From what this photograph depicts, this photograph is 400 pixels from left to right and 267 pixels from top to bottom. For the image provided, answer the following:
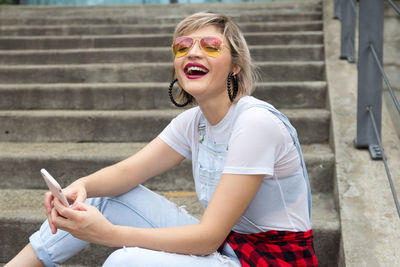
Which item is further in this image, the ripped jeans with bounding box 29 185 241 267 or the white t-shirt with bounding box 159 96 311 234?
the ripped jeans with bounding box 29 185 241 267

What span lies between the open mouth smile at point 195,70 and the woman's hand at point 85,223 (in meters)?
0.53

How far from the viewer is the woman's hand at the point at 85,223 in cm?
137

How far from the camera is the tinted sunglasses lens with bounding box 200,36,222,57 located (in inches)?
59.9

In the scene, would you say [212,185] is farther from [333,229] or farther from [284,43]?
[284,43]

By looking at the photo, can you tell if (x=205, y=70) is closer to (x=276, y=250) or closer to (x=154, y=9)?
(x=276, y=250)

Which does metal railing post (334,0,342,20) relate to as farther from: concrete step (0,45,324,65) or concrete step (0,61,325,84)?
concrete step (0,61,325,84)

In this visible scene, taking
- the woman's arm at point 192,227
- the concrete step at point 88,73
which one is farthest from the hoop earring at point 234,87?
the concrete step at point 88,73

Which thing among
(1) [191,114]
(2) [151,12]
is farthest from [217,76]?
(2) [151,12]

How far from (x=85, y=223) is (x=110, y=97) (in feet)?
6.10

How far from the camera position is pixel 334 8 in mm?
4234

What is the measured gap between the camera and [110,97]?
314 cm

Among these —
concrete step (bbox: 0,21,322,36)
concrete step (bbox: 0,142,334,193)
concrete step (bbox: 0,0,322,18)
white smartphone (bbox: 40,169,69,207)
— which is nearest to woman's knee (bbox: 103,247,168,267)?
white smartphone (bbox: 40,169,69,207)

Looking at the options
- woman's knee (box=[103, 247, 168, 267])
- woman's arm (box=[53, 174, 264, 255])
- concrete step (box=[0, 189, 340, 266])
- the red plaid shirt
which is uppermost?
woman's arm (box=[53, 174, 264, 255])

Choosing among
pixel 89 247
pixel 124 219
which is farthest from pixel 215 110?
pixel 89 247
